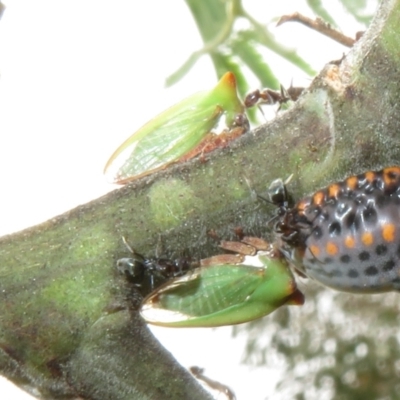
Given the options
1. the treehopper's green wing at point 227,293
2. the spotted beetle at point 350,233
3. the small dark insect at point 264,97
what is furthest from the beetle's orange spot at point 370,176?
the small dark insect at point 264,97

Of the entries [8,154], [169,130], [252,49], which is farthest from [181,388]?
[8,154]

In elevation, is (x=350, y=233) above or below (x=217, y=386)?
above

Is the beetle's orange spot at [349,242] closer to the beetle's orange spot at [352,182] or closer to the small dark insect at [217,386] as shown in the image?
the beetle's orange spot at [352,182]

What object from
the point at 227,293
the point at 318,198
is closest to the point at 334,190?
the point at 318,198

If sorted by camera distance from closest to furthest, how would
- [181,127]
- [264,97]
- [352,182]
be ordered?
1. [352,182]
2. [181,127]
3. [264,97]

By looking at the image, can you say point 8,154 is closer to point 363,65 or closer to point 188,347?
point 188,347

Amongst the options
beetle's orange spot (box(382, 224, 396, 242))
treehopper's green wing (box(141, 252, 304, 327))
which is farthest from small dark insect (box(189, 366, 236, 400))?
beetle's orange spot (box(382, 224, 396, 242))

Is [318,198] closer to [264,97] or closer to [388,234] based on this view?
[388,234]
